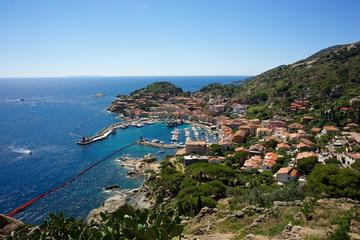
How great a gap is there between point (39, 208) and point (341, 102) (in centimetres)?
5927

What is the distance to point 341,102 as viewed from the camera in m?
62.8

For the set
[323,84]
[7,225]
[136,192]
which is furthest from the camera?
[323,84]

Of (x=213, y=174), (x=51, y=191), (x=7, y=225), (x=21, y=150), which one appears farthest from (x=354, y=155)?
(x=21, y=150)

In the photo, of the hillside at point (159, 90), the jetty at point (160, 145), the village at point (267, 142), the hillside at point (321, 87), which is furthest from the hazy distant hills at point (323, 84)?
the jetty at point (160, 145)

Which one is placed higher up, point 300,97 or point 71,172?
point 300,97

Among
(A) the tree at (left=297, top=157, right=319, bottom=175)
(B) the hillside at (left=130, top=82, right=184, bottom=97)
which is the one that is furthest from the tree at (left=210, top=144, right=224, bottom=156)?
(B) the hillside at (left=130, top=82, right=184, bottom=97)

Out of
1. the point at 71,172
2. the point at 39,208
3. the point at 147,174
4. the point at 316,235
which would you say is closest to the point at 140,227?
the point at 316,235

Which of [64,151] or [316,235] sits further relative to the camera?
[64,151]

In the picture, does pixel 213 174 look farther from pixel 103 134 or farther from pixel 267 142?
pixel 103 134

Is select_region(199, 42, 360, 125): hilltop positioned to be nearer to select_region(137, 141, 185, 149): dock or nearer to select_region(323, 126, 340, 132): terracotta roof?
select_region(323, 126, 340, 132): terracotta roof

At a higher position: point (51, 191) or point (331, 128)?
point (331, 128)

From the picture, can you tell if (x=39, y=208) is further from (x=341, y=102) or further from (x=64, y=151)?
(x=341, y=102)

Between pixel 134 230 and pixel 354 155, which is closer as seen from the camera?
pixel 134 230

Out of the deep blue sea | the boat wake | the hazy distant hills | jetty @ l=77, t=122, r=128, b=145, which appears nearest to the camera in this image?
the deep blue sea
